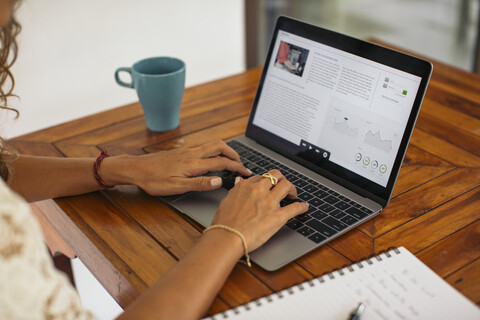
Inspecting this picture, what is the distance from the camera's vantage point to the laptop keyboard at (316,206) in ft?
2.62

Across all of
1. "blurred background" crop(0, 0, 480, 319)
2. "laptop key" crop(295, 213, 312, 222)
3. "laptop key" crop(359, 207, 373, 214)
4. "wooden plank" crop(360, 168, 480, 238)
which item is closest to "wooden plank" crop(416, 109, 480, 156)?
"wooden plank" crop(360, 168, 480, 238)

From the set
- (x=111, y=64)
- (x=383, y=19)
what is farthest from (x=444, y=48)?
(x=111, y=64)

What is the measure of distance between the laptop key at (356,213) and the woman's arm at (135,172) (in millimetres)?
207

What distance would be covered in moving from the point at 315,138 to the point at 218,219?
298 mm

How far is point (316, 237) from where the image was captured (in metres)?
0.78

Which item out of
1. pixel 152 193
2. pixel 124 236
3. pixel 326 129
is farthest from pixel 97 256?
pixel 326 129

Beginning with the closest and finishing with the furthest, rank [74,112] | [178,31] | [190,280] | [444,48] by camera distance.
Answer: [190,280] → [74,112] → [178,31] → [444,48]

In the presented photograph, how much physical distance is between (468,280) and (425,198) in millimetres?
218

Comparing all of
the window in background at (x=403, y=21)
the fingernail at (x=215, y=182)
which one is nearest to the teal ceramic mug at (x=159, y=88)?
the fingernail at (x=215, y=182)

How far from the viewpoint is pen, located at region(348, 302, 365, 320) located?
0.63m

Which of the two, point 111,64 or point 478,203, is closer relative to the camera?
point 478,203

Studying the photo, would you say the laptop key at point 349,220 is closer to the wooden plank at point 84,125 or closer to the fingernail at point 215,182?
the fingernail at point 215,182

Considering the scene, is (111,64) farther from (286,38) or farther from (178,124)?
(286,38)

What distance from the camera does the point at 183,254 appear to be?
0.77 m
